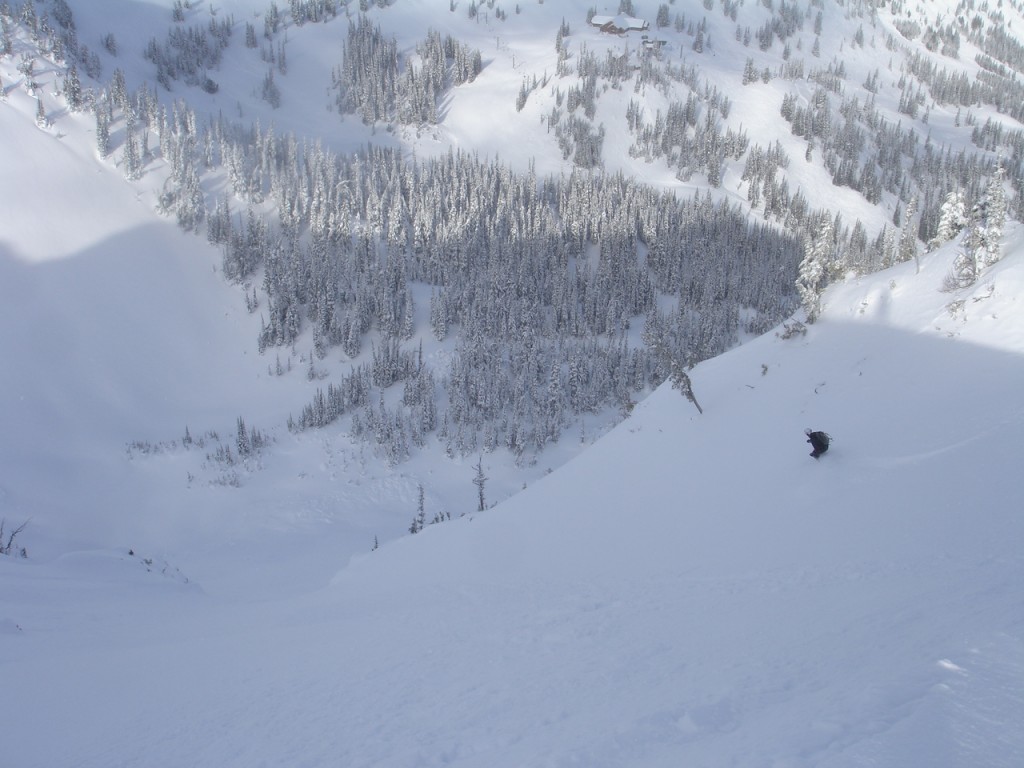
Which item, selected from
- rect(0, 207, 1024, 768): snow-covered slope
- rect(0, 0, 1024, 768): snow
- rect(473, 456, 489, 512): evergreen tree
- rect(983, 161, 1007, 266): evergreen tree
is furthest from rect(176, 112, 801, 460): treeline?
rect(0, 207, 1024, 768): snow-covered slope

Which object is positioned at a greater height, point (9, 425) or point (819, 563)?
point (819, 563)

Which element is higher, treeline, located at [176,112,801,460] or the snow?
the snow

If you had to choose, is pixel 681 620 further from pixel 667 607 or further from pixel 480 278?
pixel 480 278

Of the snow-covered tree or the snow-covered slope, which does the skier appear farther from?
the snow-covered tree

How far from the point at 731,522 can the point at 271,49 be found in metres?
181

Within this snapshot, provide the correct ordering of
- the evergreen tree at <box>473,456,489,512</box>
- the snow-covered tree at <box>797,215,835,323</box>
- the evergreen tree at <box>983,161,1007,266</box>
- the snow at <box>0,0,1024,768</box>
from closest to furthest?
1. the snow at <box>0,0,1024,768</box>
2. the evergreen tree at <box>983,161,1007,266</box>
3. the snow-covered tree at <box>797,215,835,323</box>
4. the evergreen tree at <box>473,456,489,512</box>

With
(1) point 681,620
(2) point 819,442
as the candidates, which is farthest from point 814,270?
(1) point 681,620

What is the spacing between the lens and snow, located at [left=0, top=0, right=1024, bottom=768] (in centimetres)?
636

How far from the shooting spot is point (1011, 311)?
19359mm

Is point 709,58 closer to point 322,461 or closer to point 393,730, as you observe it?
point 322,461

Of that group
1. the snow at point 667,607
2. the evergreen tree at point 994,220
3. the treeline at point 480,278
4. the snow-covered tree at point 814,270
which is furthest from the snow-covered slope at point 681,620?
the treeline at point 480,278

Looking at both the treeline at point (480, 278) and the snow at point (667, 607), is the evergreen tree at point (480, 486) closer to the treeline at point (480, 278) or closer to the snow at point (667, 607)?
the treeline at point (480, 278)

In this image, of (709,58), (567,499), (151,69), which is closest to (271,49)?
(151,69)

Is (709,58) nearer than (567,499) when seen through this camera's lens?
No
